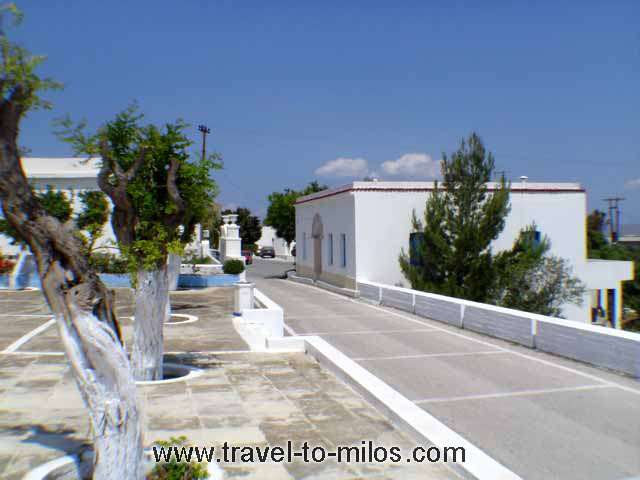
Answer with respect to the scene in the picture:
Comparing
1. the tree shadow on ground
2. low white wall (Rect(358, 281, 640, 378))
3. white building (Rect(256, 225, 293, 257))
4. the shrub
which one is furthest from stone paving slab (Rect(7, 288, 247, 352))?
the shrub

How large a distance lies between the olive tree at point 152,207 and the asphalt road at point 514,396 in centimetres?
396

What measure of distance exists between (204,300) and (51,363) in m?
11.6

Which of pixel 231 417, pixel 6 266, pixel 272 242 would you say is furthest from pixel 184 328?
pixel 272 242

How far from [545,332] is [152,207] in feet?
26.8

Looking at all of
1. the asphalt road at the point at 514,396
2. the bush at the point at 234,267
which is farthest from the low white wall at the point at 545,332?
the bush at the point at 234,267

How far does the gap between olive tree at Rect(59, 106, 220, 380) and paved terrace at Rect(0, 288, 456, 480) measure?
0.83m

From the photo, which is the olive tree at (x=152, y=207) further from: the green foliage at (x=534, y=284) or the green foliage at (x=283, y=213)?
the green foliage at (x=283, y=213)

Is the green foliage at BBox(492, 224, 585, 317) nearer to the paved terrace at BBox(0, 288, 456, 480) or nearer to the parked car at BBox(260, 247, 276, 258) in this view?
the paved terrace at BBox(0, 288, 456, 480)

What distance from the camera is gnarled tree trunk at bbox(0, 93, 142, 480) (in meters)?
4.81

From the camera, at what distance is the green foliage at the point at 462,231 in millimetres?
23859

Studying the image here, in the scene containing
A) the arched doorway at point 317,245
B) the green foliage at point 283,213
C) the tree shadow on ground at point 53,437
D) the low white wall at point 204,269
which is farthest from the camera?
the green foliage at point 283,213

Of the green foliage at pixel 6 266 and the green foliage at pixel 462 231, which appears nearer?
the green foliage at pixel 462 231

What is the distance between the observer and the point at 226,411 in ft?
25.7

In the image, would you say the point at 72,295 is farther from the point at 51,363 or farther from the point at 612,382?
the point at 612,382
